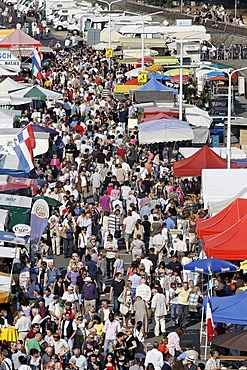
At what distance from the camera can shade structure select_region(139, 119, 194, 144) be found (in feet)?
121

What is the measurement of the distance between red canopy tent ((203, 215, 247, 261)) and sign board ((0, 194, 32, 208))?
413cm

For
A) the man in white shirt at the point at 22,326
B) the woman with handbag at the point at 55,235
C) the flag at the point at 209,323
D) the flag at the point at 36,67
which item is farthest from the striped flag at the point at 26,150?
the flag at the point at 36,67

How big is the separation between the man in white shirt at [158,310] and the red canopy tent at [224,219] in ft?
8.29

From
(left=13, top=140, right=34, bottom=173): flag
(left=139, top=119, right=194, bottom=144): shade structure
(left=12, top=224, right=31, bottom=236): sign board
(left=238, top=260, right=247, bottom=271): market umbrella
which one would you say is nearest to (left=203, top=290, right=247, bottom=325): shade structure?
(left=238, top=260, right=247, bottom=271): market umbrella

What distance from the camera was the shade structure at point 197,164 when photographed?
32000 mm

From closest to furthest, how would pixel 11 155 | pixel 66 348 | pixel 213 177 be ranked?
pixel 66 348, pixel 213 177, pixel 11 155

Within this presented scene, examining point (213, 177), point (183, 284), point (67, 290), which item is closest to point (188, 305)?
point (183, 284)

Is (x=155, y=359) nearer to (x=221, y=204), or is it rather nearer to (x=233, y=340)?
(x=233, y=340)

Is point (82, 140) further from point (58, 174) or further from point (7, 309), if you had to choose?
point (7, 309)

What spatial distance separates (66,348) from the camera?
67.8 feet

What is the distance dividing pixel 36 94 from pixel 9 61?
10.7 m

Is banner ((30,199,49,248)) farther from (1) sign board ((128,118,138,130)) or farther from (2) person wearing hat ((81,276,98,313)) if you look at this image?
(1) sign board ((128,118,138,130))

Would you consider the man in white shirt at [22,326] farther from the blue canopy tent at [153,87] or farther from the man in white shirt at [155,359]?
the blue canopy tent at [153,87]

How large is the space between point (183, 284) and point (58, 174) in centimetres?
1228
